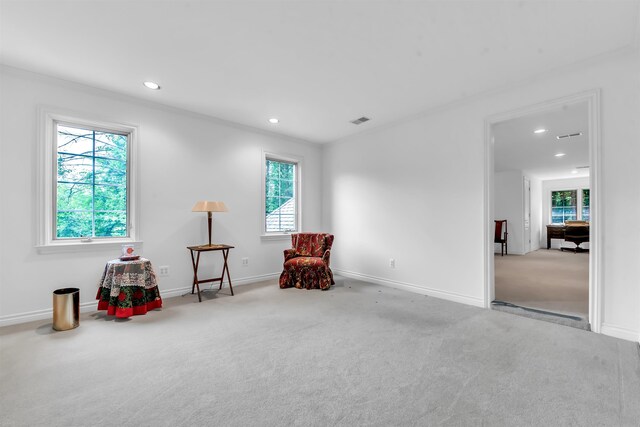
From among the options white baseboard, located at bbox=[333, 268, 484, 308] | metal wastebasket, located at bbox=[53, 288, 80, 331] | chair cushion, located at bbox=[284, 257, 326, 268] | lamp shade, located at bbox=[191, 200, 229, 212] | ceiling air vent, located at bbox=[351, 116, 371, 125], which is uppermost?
ceiling air vent, located at bbox=[351, 116, 371, 125]

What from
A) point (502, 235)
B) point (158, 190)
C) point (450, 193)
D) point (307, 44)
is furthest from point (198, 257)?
point (502, 235)

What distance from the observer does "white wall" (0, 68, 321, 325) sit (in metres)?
2.90

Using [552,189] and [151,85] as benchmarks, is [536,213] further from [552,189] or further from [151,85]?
[151,85]

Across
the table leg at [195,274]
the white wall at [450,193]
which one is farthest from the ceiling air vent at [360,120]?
the table leg at [195,274]

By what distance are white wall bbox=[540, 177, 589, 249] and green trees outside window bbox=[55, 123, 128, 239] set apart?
479 inches

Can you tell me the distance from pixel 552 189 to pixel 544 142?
21.5 ft

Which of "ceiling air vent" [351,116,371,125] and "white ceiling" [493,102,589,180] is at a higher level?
"ceiling air vent" [351,116,371,125]

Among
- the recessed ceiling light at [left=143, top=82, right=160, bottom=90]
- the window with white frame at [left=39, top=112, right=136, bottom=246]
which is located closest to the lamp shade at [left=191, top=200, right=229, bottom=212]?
the window with white frame at [left=39, top=112, right=136, bottom=246]

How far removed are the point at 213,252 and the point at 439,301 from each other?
3.19 m

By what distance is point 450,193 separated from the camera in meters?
3.78

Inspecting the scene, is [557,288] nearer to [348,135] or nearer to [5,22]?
[348,135]

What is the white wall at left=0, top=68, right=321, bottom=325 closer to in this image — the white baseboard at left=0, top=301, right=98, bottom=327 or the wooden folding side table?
the white baseboard at left=0, top=301, right=98, bottom=327

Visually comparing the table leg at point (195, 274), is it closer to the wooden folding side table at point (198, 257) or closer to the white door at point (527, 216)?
the wooden folding side table at point (198, 257)

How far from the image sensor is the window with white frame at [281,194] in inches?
201
